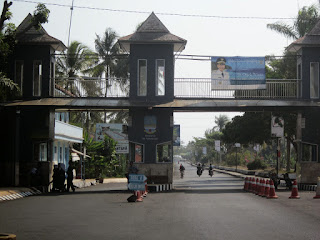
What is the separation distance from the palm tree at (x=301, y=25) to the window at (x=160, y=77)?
23.4 metres

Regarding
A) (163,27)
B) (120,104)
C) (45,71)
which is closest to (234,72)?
(163,27)

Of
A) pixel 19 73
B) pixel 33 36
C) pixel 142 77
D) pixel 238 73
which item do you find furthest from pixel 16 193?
pixel 238 73

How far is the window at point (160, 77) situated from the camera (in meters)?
32.5

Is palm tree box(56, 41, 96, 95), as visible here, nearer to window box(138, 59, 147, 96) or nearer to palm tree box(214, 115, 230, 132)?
A: window box(138, 59, 147, 96)

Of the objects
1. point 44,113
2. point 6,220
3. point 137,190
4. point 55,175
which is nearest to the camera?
point 6,220

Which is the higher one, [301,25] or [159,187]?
[301,25]

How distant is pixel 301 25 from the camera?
51688 millimetres

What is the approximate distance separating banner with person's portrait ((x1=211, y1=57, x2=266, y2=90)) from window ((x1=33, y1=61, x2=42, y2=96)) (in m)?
10.3

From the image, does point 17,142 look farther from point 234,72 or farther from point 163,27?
point 234,72

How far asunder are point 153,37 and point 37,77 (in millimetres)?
7331

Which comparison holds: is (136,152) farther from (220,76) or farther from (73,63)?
(73,63)

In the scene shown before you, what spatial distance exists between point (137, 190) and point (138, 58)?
11973 mm

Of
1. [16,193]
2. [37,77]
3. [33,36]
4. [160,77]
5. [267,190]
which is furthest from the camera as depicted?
[37,77]

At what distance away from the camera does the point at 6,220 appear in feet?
49.7
